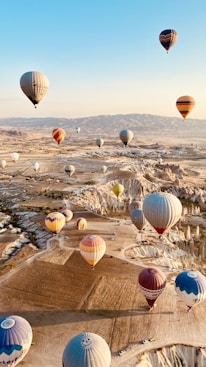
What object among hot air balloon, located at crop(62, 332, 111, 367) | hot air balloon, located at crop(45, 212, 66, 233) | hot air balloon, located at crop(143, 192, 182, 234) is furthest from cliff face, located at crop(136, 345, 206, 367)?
hot air balloon, located at crop(45, 212, 66, 233)

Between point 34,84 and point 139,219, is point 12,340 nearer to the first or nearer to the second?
point 139,219

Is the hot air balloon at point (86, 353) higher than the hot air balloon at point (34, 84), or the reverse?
the hot air balloon at point (34, 84)

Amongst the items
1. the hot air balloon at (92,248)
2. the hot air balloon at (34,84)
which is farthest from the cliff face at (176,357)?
the hot air balloon at (34,84)

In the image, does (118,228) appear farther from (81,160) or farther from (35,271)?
(81,160)

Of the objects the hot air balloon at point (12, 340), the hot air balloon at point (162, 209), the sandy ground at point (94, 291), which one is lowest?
the sandy ground at point (94, 291)

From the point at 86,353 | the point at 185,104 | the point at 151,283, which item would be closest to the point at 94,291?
the point at 151,283

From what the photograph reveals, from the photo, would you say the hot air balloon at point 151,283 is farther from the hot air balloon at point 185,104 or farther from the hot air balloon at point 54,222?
the hot air balloon at point 185,104
